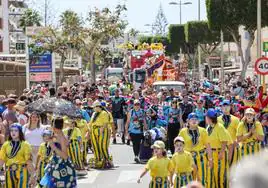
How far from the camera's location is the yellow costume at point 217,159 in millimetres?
11164

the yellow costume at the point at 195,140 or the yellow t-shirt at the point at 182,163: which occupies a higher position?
the yellow costume at the point at 195,140

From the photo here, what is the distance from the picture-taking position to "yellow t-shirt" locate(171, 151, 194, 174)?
1023cm

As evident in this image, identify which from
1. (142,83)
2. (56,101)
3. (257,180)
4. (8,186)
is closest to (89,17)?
(142,83)

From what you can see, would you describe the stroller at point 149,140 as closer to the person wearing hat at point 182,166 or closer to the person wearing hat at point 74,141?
the person wearing hat at point 74,141

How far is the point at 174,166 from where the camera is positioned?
10.2 m

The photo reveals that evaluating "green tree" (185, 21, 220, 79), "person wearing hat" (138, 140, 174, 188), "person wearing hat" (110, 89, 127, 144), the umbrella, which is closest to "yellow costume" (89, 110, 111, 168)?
the umbrella

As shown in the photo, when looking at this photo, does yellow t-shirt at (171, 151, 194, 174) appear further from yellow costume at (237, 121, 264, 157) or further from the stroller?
the stroller

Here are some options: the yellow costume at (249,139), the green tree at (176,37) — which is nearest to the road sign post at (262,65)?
the yellow costume at (249,139)

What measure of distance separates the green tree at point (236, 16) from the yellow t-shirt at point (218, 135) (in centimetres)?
3076

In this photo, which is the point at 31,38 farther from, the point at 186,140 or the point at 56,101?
the point at 186,140

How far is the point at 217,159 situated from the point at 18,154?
3.03 metres

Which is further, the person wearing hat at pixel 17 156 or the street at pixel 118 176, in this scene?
the street at pixel 118 176

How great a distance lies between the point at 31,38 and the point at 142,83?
22.5 feet

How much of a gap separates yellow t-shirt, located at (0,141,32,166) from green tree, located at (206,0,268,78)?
32.1 metres
